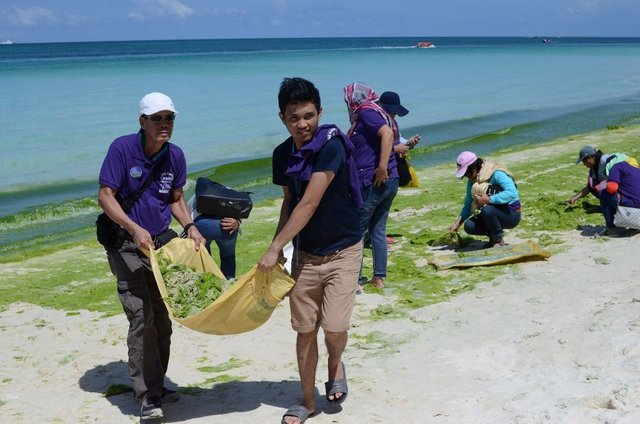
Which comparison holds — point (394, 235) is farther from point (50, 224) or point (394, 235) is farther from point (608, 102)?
point (608, 102)

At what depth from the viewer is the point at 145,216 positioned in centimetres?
486

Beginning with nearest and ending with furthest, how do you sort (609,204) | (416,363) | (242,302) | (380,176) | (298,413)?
(242,302) → (298,413) → (416,363) → (380,176) → (609,204)

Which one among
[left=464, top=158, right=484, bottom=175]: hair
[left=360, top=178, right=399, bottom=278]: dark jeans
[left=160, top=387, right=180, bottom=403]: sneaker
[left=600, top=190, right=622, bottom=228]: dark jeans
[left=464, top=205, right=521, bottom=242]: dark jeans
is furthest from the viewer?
[left=600, top=190, right=622, bottom=228]: dark jeans

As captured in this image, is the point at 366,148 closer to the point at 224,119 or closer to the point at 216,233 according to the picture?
the point at 216,233

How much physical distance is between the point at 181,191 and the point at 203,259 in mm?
454

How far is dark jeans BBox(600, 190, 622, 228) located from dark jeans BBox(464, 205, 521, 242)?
0.95m

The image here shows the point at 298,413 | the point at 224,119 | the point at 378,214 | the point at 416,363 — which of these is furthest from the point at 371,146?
the point at 224,119

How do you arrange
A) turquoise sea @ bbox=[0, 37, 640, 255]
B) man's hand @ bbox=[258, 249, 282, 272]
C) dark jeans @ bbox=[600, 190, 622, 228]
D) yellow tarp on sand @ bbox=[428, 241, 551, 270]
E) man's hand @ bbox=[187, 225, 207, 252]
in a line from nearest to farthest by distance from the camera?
man's hand @ bbox=[258, 249, 282, 272]
man's hand @ bbox=[187, 225, 207, 252]
yellow tarp on sand @ bbox=[428, 241, 551, 270]
dark jeans @ bbox=[600, 190, 622, 228]
turquoise sea @ bbox=[0, 37, 640, 255]

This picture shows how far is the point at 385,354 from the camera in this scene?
18.7 ft

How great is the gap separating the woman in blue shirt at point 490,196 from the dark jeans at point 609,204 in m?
0.97

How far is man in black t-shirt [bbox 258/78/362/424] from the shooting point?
4285mm

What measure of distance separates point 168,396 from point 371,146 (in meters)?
2.85

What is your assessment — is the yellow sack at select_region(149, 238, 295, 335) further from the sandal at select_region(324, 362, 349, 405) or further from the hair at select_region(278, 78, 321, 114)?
the hair at select_region(278, 78, 321, 114)

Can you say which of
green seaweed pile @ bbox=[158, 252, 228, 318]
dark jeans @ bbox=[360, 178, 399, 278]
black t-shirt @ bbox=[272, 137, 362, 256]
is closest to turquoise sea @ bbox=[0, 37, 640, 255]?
dark jeans @ bbox=[360, 178, 399, 278]
